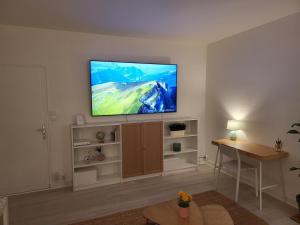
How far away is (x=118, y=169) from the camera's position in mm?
3988

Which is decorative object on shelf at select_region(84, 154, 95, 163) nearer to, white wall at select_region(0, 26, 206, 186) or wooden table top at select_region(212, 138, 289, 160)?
white wall at select_region(0, 26, 206, 186)

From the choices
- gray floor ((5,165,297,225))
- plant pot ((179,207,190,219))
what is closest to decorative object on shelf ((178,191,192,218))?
plant pot ((179,207,190,219))

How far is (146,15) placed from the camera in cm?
285

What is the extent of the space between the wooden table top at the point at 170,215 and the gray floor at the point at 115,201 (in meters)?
0.90

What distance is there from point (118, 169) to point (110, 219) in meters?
1.31

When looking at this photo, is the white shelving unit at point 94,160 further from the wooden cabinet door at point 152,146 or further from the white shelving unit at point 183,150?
the white shelving unit at point 183,150

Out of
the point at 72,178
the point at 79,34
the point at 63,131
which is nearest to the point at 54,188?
the point at 72,178

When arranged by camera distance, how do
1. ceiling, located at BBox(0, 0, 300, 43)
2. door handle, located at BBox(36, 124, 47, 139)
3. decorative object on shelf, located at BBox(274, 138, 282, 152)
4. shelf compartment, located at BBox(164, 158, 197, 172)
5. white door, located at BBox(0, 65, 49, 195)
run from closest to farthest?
ceiling, located at BBox(0, 0, 300, 43) < decorative object on shelf, located at BBox(274, 138, 282, 152) < white door, located at BBox(0, 65, 49, 195) < door handle, located at BBox(36, 124, 47, 139) < shelf compartment, located at BBox(164, 158, 197, 172)

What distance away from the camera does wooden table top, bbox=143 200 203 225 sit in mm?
1995

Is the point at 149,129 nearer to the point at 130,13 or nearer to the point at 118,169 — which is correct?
the point at 118,169

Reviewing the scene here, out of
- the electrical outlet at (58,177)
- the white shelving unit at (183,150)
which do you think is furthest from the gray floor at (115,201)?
the white shelving unit at (183,150)

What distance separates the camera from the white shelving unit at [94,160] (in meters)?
3.56

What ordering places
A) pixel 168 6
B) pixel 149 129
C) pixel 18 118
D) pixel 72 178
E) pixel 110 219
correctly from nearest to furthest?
pixel 168 6 → pixel 110 219 → pixel 18 118 → pixel 72 178 → pixel 149 129

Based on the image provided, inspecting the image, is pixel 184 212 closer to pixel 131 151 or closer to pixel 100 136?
pixel 131 151
